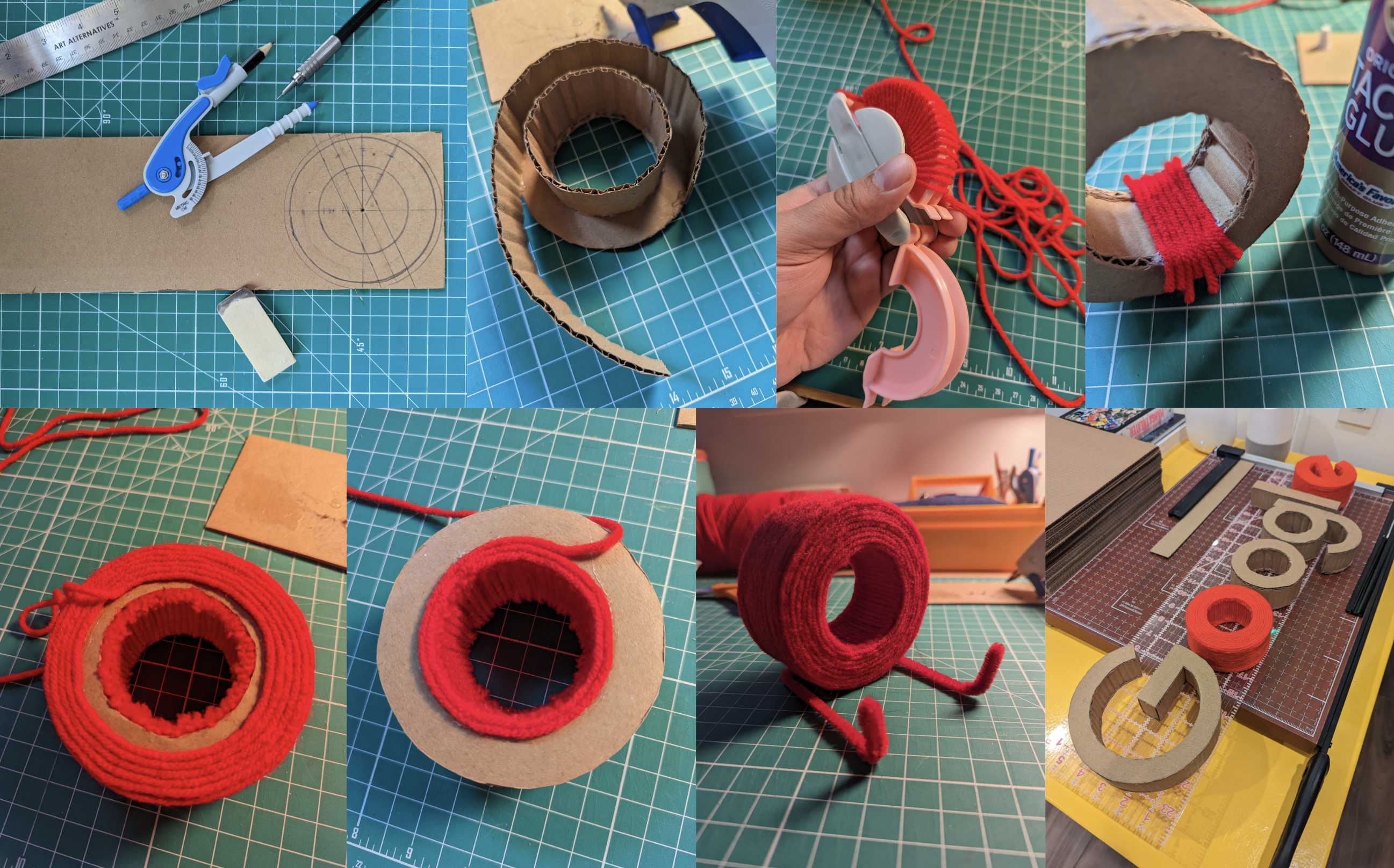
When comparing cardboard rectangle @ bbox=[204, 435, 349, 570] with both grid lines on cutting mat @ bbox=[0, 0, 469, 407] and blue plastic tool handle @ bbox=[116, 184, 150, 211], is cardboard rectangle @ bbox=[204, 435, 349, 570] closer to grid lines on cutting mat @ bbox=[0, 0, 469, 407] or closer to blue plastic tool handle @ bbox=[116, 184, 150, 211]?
grid lines on cutting mat @ bbox=[0, 0, 469, 407]

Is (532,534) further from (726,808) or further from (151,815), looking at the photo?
(151,815)

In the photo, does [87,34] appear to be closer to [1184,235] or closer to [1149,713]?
[1184,235]

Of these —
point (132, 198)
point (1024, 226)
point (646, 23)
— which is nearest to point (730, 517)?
point (1024, 226)

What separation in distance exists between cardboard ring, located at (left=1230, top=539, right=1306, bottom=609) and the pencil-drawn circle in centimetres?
167

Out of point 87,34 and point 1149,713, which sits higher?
point 87,34

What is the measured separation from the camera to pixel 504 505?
1.40 metres

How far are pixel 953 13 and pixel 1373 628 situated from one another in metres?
1.46

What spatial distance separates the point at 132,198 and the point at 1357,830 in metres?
2.52

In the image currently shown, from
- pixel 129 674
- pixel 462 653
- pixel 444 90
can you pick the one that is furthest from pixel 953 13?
pixel 129 674

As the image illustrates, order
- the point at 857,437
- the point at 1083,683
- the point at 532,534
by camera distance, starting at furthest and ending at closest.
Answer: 1. the point at 857,437
2. the point at 532,534
3. the point at 1083,683

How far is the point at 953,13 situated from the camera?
1.58 m

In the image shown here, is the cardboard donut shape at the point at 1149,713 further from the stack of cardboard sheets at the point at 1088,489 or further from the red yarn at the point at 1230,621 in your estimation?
the stack of cardboard sheets at the point at 1088,489

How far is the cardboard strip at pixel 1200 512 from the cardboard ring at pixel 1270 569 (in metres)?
0.08

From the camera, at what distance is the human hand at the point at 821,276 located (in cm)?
138
